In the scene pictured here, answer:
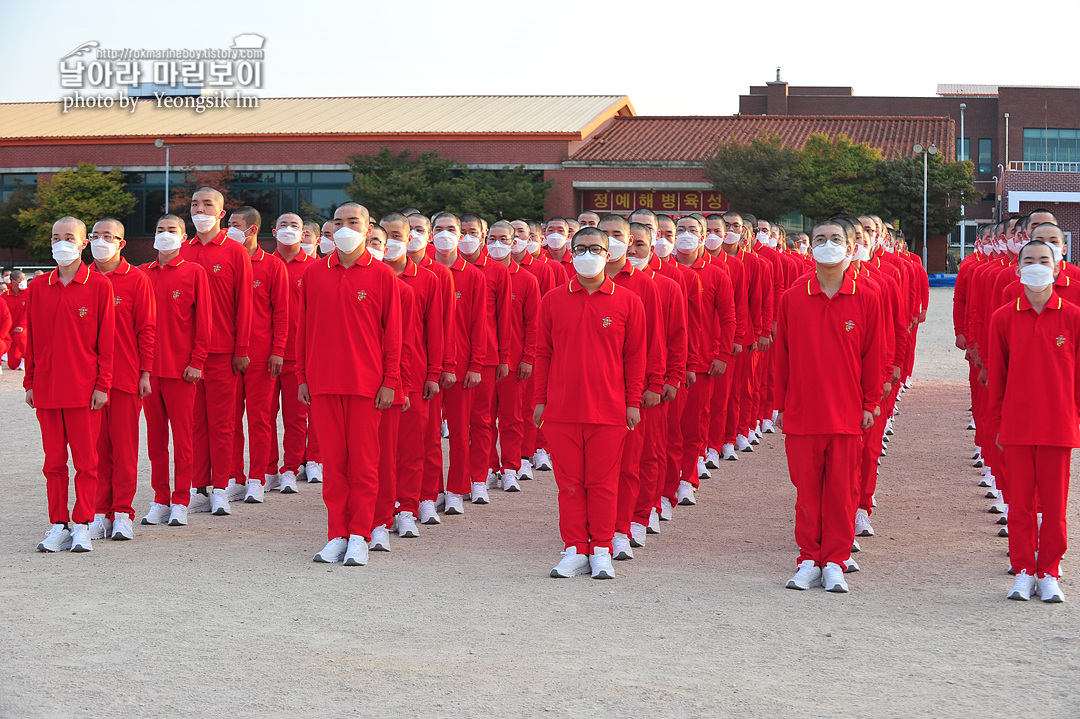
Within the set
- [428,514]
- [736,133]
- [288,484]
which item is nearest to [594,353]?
[428,514]

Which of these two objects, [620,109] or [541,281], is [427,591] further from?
[620,109]

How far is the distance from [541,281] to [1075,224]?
174ft

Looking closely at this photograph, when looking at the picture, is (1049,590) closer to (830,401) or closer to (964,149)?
(830,401)

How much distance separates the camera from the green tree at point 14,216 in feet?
156

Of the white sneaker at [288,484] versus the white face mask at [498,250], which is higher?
the white face mask at [498,250]

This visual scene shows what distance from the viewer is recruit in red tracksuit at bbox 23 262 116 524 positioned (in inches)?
303

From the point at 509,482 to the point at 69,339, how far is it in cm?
399

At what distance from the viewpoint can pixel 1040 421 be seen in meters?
6.57

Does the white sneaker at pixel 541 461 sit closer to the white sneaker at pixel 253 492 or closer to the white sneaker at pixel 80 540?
the white sneaker at pixel 253 492

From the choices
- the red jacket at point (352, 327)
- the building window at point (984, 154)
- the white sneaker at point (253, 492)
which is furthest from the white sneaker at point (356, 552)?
the building window at point (984, 154)

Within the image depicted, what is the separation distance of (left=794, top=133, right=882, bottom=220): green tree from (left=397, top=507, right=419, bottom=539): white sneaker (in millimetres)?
38376

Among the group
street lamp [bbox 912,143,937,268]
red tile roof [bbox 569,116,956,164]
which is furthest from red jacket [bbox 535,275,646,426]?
street lamp [bbox 912,143,937,268]

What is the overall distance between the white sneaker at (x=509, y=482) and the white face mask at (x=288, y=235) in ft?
9.08

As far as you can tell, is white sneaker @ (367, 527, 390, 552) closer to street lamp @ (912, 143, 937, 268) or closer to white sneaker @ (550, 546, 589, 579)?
white sneaker @ (550, 546, 589, 579)
